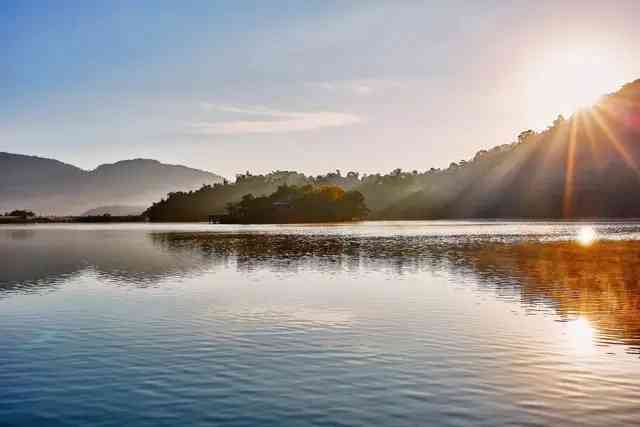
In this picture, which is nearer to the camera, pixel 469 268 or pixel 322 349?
pixel 322 349

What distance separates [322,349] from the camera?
34156 millimetres

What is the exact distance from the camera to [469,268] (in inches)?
3095

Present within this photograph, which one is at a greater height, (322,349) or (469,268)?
(469,268)

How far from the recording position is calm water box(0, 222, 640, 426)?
78.3 feet

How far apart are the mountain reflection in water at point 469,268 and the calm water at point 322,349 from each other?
1.47ft

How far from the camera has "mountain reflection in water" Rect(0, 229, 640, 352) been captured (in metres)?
49.2

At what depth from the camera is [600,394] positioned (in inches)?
1003

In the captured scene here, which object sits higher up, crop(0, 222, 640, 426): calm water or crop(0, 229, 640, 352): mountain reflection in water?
crop(0, 229, 640, 352): mountain reflection in water

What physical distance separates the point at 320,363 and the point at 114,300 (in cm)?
2798

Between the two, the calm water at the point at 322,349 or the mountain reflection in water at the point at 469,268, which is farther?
the mountain reflection in water at the point at 469,268

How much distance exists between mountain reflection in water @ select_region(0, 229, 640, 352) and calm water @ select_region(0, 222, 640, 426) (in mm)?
447

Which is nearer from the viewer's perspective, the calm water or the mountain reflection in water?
the calm water

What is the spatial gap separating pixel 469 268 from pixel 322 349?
47.5 m

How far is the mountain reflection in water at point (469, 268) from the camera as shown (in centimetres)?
4919
